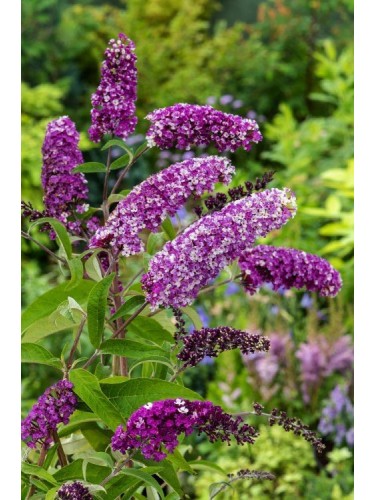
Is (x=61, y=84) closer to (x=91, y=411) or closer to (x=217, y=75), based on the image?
(x=217, y=75)

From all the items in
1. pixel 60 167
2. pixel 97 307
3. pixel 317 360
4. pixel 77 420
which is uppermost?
pixel 317 360

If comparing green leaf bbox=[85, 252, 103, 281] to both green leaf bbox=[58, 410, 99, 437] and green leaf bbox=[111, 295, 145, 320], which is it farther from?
green leaf bbox=[58, 410, 99, 437]

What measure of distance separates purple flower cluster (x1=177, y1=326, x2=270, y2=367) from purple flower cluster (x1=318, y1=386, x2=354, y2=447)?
231 cm

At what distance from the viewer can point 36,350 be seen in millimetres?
1135

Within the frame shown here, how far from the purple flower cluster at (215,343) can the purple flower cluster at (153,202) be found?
14 cm

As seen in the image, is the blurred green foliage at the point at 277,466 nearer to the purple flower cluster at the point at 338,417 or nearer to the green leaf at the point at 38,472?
the purple flower cluster at the point at 338,417

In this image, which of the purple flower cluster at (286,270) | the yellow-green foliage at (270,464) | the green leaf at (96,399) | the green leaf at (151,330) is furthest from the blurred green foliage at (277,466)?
the green leaf at (96,399)

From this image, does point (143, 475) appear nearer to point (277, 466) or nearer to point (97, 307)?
point (97, 307)

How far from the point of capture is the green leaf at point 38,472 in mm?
1096

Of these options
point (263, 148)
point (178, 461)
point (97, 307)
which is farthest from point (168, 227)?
point (263, 148)

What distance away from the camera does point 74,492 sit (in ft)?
3.31

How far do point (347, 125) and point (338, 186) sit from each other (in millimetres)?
1116

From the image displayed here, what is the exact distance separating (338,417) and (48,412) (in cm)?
243

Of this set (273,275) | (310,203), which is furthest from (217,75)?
(273,275)
